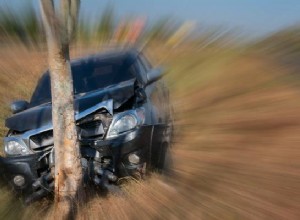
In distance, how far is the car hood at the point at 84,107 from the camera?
6387 mm

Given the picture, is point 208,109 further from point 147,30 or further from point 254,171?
point 147,30

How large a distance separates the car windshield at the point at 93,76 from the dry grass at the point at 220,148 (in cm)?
141

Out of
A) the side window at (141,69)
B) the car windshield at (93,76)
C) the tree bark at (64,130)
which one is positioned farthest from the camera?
the side window at (141,69)

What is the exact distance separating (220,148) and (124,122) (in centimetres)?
303

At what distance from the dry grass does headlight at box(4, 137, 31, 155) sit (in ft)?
1.62

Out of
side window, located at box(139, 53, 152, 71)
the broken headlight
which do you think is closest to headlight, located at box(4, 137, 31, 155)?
the broken headlight

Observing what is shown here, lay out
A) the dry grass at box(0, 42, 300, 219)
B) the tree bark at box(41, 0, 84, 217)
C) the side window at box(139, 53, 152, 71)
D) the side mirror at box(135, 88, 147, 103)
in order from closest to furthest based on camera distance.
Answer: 1. the tree bark at box(41, 0, 84, 217)
2. the dry grass at box(0, 42, 300, 219)
3. the side mirror at box(135, 88, 147, 103)
4. the side window at box(139, 53, 152, 71)

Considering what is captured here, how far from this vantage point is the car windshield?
25.5 feet

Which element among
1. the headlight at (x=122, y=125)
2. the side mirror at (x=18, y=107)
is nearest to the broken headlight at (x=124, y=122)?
the headlight at (x=122, y=125)

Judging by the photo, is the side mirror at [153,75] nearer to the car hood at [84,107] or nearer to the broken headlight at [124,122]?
the car hood at [84,107]

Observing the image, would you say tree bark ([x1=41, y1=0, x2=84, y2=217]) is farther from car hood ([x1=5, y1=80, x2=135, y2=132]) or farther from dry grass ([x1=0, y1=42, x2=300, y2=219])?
car hood ([x1=5, y1=80, x2=135, y2=132])

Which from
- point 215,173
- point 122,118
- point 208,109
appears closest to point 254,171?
point 215,173

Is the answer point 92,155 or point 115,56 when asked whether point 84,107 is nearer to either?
point 92,155

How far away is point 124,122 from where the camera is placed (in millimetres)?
6320
